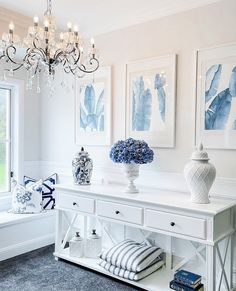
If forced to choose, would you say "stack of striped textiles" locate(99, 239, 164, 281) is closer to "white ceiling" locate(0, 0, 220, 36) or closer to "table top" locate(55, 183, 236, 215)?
"table top" locate(55, 183, 236, 215)

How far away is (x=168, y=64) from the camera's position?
9.62 ft

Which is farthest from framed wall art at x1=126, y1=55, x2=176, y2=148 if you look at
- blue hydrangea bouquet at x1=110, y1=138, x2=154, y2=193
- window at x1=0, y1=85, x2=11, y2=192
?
window at x1=0, y1=85, x2=11, y2=192

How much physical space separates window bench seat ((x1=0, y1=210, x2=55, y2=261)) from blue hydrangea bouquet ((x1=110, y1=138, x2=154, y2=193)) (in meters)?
1.33

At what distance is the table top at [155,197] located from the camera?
2.28 m

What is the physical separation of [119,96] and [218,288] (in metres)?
2.06

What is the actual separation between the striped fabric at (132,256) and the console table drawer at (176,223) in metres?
0.41

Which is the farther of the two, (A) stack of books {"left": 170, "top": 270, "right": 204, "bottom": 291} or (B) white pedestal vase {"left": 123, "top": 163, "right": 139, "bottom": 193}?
(B) white pedestal vase {"left": 123, "top": 163, "right": 139, "bottom": 193}

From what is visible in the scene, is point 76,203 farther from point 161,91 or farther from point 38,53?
point 38,53

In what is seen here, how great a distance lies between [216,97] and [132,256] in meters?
1.59

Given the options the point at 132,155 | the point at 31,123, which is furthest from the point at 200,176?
the point at 31,123

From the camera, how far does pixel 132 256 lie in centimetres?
273

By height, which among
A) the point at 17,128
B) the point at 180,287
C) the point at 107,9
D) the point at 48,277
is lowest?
the point at 48,277

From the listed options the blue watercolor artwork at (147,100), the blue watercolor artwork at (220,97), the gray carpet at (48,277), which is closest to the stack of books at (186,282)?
the gray carpet at (48,277)

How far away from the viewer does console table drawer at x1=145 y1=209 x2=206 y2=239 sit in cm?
223
